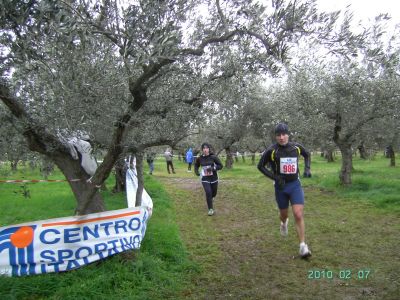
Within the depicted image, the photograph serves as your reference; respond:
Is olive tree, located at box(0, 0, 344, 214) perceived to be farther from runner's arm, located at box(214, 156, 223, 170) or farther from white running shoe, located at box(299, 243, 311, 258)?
runner's arm, located at box(214, 156, 223, 170)

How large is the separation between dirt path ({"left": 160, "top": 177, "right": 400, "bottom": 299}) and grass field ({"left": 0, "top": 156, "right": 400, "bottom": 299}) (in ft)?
0.05

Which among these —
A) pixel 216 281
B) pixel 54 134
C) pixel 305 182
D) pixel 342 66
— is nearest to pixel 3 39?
pixel 54 134

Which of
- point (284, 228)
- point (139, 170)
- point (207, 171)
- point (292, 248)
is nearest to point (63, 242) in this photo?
point (139, 170)

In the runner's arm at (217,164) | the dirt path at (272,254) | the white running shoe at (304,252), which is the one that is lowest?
the dirt path at (272,254)

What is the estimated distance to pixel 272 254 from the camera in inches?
279

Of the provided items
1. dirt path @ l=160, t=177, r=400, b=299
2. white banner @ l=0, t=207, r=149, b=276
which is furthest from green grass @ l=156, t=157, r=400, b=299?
white banner @ l=0, t=207, r=149, b=276

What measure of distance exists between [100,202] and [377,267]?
4.72 meters

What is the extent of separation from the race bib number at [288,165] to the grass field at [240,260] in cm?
150

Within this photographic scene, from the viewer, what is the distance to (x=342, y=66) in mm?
14234

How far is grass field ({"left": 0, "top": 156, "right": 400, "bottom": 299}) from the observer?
17.5ft

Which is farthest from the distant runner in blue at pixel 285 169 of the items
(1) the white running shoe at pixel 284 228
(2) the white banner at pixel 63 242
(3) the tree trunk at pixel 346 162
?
Answer: (3) the tree trunk at pixel 346 162

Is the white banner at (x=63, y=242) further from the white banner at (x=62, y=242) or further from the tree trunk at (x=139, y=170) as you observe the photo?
the tree trunk at (x=139, y=170)

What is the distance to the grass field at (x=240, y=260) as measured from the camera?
5.35m

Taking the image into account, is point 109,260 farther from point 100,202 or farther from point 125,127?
point 125,127
